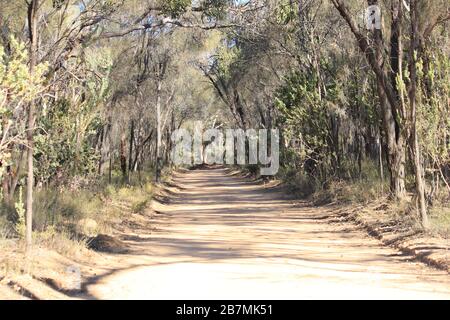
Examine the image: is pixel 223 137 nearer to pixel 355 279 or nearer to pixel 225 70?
pixel 225 70

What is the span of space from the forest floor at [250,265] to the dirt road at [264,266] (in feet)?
0.04

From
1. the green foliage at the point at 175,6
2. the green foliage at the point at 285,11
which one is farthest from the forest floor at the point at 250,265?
the green foliage at the point at 285,11

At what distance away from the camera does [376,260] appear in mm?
10523

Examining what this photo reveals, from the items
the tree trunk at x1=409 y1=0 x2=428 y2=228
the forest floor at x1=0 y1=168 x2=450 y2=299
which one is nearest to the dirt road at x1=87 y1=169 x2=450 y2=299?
the forest floor at x1=0 y1=168 x2=450 y2=299

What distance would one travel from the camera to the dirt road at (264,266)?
7852 millimetres

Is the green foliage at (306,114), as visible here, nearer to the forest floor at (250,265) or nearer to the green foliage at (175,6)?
the forest floor at (250,265)

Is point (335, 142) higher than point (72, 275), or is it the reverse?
point (335, 142)

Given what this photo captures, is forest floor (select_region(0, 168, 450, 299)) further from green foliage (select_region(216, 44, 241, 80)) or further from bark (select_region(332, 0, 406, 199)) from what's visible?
green foliage (select_region(216, 44, 241, 80))

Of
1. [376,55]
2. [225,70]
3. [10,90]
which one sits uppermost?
[225,70]

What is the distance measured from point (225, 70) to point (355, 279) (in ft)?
104
